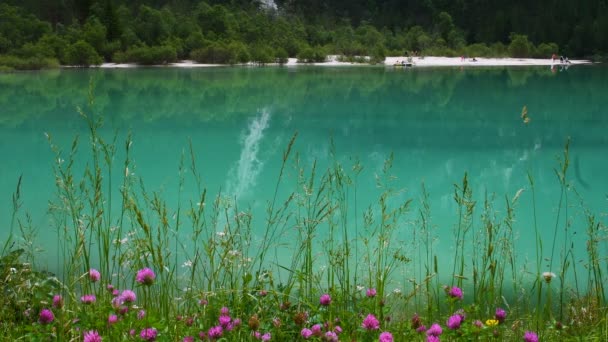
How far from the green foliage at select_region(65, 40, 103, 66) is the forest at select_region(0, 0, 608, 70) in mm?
80

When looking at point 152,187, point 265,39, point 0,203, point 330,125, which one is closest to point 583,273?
point 152,187

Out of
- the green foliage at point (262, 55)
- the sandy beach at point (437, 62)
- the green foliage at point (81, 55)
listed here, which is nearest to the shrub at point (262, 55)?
the green foliage at point (262, 55)

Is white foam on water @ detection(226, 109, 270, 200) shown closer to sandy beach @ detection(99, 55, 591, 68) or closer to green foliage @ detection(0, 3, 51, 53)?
sandy beach @ detection(99, 55, 591, 68)

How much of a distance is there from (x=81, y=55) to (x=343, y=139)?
44572 mm

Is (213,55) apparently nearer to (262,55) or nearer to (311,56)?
(262,55)

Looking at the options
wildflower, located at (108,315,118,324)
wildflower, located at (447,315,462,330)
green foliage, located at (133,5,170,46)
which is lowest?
wildflower, located at (447,315,462,330)

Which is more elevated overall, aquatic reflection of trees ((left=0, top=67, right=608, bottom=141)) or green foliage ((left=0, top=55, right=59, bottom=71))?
green foliage ((left=0, top=55, right=59, bottom=71))

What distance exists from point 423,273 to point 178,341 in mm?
3862

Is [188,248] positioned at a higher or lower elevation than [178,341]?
lower

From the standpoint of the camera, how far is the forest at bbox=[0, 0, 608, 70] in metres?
62.8

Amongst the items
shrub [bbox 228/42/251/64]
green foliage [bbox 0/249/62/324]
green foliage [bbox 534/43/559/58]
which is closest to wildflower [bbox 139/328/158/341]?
green foliage [bbox 0/249/62/324]

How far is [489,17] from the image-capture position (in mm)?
116875

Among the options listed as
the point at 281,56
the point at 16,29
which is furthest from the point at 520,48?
the point at 16,29

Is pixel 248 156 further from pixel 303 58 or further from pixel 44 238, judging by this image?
pixel 303 58
